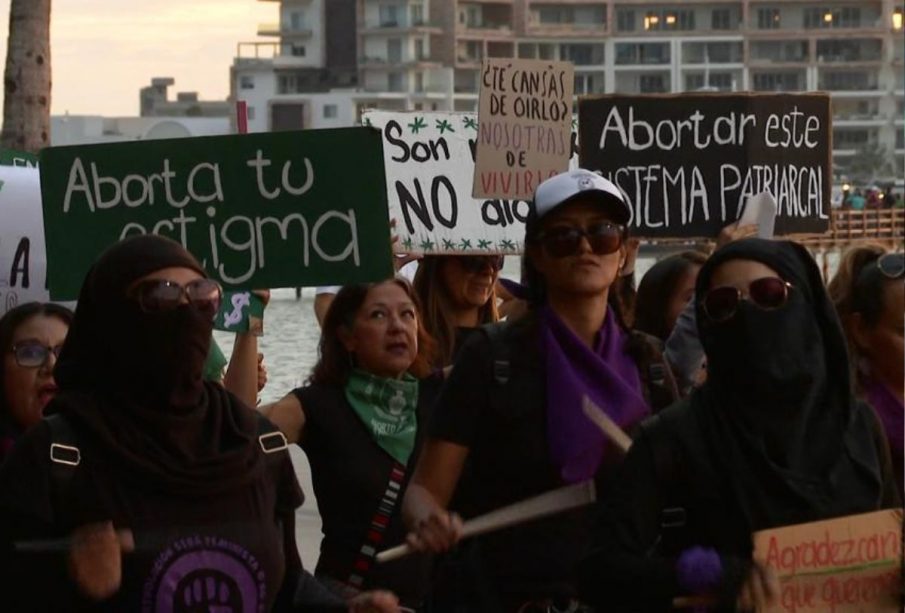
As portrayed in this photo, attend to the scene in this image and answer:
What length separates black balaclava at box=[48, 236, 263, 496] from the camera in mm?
3797

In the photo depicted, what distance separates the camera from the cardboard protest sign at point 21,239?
6.34 m

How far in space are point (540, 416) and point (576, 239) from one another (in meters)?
0.34

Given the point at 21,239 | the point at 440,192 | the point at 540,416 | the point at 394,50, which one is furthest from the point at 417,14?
the point at 540,416

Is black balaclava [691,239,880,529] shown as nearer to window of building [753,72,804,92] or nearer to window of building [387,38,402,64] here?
window of building [387,38,402,64]

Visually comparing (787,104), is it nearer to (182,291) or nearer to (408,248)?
(408,248)

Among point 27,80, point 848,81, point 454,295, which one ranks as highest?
point 848,81

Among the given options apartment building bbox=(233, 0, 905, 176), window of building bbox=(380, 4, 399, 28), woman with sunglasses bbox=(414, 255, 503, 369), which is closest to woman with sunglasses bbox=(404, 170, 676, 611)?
woman with sunglasses bbox=(414, 255, 503, 369)

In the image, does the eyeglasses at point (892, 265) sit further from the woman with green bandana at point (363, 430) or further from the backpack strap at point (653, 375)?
the woman with green bandana at point (363, 430)

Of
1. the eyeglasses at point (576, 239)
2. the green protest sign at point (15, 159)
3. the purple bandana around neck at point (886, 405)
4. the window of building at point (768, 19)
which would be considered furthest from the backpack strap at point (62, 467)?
the window of building at point (768, 19)

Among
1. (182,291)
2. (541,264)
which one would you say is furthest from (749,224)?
(182,291)

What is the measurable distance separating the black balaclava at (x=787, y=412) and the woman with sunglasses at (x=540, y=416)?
0.48m

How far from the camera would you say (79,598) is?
3.77m

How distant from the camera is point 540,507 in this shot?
396 centimetres

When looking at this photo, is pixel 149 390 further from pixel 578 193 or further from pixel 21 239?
pixel 21 239
